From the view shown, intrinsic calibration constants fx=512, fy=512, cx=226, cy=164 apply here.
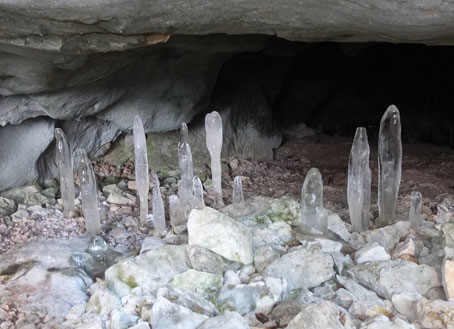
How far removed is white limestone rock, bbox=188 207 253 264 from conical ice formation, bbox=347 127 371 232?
0.80 metres

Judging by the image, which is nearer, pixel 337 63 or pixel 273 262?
pixel 273 262

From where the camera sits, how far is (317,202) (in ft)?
9.53

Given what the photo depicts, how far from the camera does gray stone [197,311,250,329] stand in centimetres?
204

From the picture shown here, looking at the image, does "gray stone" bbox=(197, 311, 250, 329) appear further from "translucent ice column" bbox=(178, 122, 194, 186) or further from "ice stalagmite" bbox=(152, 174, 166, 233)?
"translucent ice column" bbox=(178, 122, 194, 186)

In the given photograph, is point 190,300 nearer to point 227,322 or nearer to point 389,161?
point 227,322

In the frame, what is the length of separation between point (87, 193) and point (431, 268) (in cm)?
200

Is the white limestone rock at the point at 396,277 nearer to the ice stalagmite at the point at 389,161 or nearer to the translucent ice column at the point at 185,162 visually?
the ice stalagmite at the point at 389,161

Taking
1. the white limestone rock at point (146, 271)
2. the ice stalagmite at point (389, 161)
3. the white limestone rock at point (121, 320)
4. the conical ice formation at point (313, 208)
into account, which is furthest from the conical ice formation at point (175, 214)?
the ice stalagmite at point (389, 161)

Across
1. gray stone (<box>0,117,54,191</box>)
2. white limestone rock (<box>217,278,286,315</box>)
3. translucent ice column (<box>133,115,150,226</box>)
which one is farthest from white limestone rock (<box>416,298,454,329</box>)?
gray stone (<box>0,117,54,191</box>)

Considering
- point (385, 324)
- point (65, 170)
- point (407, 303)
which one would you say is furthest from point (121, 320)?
point (65, 170)

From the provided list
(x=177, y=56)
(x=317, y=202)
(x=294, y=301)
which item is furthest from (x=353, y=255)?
(x=177, y=56)

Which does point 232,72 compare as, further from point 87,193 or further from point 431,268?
point 431,268

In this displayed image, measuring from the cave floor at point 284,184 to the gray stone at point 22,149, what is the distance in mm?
329

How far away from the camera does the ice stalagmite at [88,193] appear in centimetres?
313
